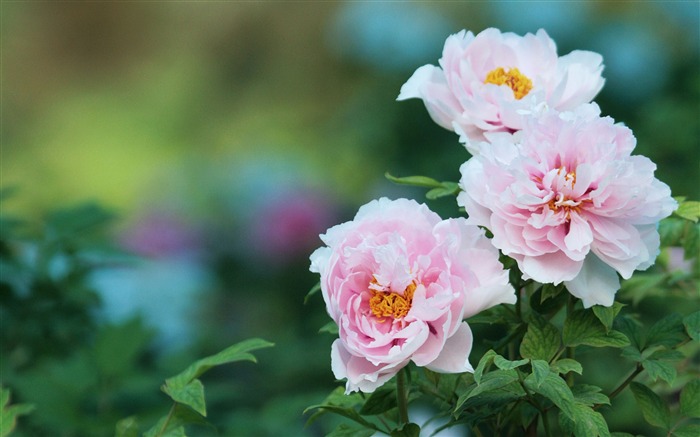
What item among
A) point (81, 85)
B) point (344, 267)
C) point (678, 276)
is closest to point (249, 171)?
point (81, 85)

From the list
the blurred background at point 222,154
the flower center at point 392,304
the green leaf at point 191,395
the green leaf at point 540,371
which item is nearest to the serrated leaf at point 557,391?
the green leaf at point 540,371

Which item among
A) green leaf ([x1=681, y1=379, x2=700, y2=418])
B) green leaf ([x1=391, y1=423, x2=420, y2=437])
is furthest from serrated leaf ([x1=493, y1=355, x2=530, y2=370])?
green leaf ([x1=681, y1=379, x2=700, y2=418])

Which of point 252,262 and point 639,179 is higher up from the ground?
point 639,179

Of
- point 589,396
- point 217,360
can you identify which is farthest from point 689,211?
point 217,360

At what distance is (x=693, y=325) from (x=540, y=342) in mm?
138

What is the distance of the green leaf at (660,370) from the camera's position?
0.86 m

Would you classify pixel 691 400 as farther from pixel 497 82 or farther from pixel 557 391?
pixel 497 82

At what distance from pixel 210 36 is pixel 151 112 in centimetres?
60

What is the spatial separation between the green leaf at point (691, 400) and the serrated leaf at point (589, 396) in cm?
11

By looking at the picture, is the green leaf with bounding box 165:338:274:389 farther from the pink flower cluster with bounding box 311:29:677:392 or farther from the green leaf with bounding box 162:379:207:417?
the pink flower cluster with bounding box 311:29:677:392

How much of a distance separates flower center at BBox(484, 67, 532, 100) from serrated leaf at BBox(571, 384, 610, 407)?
299 millimetres

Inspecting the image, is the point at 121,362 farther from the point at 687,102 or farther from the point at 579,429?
the point at 687,102

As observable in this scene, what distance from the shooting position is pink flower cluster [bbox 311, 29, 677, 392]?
0.83 meters

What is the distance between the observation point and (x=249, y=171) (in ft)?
13.2
